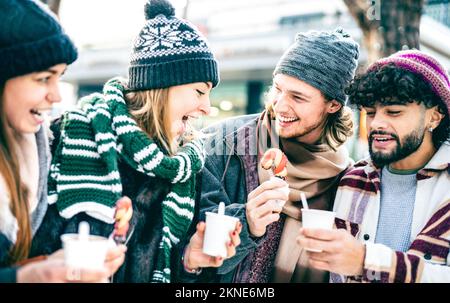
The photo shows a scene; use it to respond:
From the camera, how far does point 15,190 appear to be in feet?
6.98

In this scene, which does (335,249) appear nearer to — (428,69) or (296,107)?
(296,107)

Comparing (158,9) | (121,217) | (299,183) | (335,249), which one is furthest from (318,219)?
(158,9)

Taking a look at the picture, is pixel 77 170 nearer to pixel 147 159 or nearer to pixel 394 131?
pixel 147 159

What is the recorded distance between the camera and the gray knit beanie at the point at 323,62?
10.7 feet

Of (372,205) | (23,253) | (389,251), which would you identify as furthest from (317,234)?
(23,253)

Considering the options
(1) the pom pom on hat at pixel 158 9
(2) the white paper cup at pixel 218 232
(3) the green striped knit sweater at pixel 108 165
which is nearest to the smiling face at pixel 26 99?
(3) the green striped knit sweater at pixel 108 165

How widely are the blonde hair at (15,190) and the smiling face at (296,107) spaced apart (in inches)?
65.0

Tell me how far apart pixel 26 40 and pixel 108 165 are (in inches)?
26.2

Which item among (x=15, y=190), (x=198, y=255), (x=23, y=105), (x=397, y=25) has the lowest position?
(x=198, y=255)

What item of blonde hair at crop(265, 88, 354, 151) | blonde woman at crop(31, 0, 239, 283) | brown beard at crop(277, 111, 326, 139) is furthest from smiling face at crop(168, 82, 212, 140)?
blonde hair at crop(265, 88, 354, 151)

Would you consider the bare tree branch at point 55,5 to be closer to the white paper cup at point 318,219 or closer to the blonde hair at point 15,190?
the blonde hair at point 15,190

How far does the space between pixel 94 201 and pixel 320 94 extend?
1.69 metres

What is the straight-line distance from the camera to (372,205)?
295 centimetres

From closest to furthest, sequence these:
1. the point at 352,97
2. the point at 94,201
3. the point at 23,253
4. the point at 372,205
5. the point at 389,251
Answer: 1. the point at 23,253
2. the point at 94,201
3. the point at 389,251
4. the point at 372,205
5. the point at 352,97
